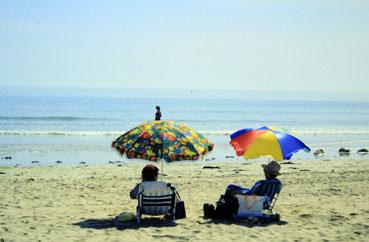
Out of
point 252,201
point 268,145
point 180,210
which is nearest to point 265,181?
point 252,201

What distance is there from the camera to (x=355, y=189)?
12336 millimetres

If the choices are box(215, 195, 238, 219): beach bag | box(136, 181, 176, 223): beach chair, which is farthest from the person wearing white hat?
box(136, 181, 176, 223): beach chair

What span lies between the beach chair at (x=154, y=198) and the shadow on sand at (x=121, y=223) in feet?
0.55

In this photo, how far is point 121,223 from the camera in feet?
28.1

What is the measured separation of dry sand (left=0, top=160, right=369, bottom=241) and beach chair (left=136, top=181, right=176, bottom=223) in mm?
251

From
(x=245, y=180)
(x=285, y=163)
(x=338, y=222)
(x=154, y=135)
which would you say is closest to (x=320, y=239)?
(x=338, y=222)

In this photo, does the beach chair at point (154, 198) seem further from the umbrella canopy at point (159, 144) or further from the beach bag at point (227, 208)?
the beach bag at point (227, 208)

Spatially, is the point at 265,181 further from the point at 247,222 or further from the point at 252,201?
the point at 247,222

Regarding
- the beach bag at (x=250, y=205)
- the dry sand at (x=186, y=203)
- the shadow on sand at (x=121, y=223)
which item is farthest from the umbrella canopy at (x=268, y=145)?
the shadow on sand at (x=121, y=223)

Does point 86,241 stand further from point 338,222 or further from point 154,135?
point 338,222

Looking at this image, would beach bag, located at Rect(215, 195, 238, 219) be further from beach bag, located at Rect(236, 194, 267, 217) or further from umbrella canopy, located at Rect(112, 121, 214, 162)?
umbrella canopy, located at Rect(112, 121, 214, 162)

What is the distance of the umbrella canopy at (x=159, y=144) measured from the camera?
27.8ft

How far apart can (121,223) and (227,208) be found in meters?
1.78

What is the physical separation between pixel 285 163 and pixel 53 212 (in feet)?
36.9
